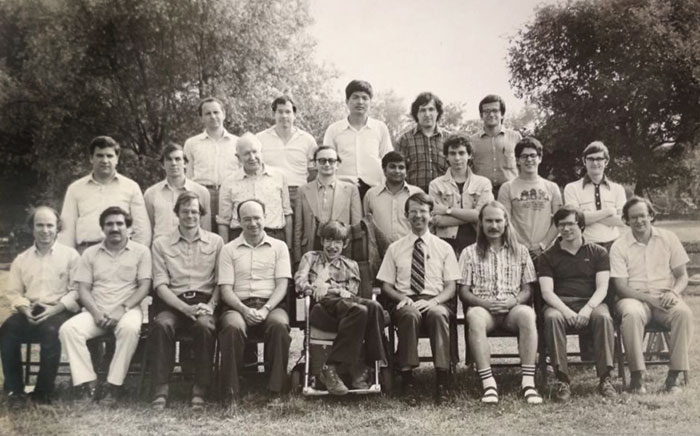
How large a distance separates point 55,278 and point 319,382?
2189 mm

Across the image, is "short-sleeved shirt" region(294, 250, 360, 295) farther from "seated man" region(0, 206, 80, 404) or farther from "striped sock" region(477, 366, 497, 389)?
"seated man" region(0, 206, 80, 404)

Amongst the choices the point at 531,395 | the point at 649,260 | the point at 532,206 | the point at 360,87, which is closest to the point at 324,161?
the point at 360,87

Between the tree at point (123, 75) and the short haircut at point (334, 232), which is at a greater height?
the tree at point (123, 75)

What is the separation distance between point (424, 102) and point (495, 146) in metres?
0.78

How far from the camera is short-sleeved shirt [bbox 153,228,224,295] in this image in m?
4.62

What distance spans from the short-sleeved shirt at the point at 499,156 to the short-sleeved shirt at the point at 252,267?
2.17 metres

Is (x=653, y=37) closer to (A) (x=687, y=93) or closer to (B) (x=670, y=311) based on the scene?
(A) (x=687, y=93)

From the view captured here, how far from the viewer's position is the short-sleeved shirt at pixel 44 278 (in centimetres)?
453

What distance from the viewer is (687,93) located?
5625 mm

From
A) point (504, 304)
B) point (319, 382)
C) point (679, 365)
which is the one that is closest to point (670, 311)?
point (679, 365)

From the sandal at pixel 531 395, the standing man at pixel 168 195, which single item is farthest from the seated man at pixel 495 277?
the standing man at pixel 168 195

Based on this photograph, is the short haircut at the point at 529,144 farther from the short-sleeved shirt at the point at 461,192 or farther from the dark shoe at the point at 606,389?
the dark shoe at the point at 606,389

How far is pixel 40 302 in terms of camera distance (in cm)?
453

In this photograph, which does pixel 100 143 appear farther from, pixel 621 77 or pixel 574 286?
pixel 621 77
